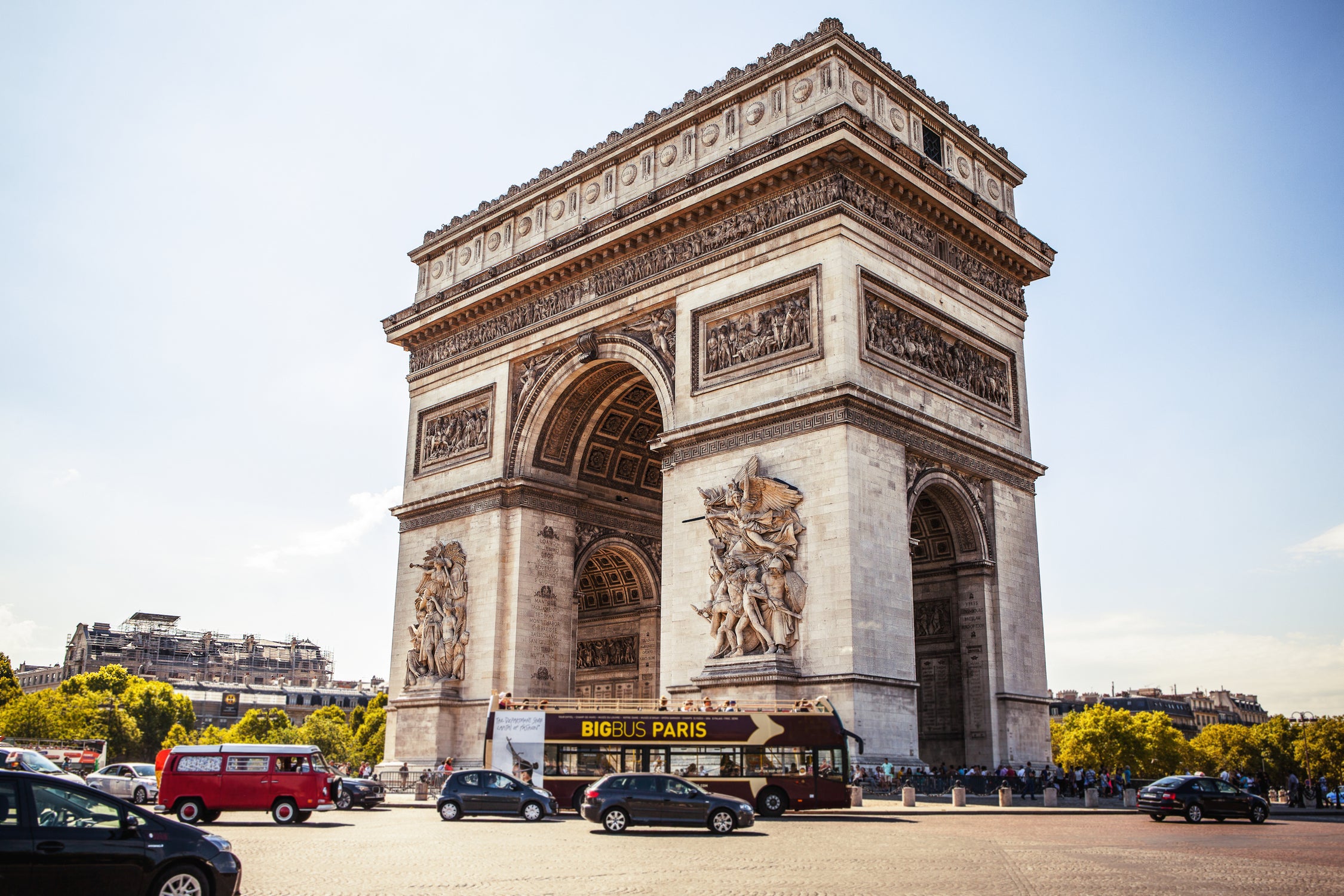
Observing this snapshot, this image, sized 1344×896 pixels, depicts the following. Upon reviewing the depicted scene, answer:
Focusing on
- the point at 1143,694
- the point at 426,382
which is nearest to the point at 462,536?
the point at 426,382

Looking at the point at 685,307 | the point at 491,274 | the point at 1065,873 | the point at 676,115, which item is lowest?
the point at 1065,873

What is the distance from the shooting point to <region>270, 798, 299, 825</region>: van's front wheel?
Answer: 2141 cm

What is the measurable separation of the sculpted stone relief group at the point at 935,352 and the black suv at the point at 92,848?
68.9 ft

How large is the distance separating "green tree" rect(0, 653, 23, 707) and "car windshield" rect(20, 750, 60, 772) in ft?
172

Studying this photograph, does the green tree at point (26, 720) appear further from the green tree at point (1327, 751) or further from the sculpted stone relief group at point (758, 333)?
the green tree at point (1327, 751)

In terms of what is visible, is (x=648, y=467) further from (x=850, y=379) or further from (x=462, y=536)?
(x=850, y=379)

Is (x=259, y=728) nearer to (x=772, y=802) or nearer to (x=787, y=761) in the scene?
(x=772, y=802)

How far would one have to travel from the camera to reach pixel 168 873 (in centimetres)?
871

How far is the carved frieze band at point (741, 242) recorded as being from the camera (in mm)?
28094

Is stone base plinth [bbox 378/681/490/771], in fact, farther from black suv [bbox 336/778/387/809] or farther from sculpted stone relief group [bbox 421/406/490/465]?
sculpted stone relief group [bbox 421/406/490/465]

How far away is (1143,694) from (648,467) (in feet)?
385

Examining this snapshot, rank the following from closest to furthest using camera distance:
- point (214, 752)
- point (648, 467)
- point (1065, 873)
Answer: point (1065, 873), point (214, 752), point (648, 467)

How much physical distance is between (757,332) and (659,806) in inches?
530

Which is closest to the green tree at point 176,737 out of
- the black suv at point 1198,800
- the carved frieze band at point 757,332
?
the carved frieze band at point 757,332
